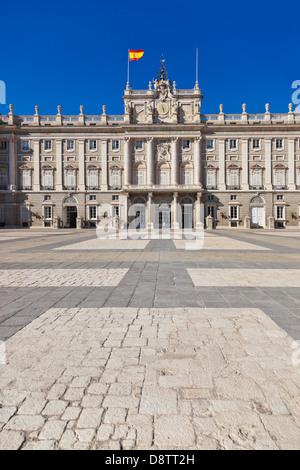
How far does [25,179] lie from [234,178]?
3138cm

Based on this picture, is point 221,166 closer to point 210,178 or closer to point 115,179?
point 210,178

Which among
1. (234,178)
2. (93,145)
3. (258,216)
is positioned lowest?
(258,216)

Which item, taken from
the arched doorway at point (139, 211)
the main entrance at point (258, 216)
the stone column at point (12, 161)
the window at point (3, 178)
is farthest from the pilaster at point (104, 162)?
the main entrance at point (258, 216)

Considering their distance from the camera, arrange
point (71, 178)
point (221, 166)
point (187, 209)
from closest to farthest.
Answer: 1. point (187, 209)
2. point (221, 166)
3. point (71, 178)

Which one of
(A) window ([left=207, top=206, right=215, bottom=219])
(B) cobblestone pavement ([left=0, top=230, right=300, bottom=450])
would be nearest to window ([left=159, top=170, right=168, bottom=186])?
(A) window ([left=207, top=206, right=215, bottom=219])

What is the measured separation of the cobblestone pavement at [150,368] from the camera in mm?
2041

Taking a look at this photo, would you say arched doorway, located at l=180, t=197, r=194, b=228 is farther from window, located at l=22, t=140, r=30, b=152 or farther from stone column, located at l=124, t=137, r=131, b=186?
window, located at l=22, t=140, r=30, b=152

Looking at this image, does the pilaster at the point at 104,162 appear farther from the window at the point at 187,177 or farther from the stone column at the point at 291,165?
the stone column at the point at 291,165

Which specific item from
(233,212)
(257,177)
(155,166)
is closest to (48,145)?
(155,166)

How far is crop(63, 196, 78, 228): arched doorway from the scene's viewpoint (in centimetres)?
4356

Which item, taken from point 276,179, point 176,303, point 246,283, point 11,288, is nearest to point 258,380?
point 176,303

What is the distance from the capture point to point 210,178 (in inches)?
1690

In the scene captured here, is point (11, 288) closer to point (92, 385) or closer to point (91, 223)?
point (92, 385)

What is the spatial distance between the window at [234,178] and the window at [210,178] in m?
2.39
